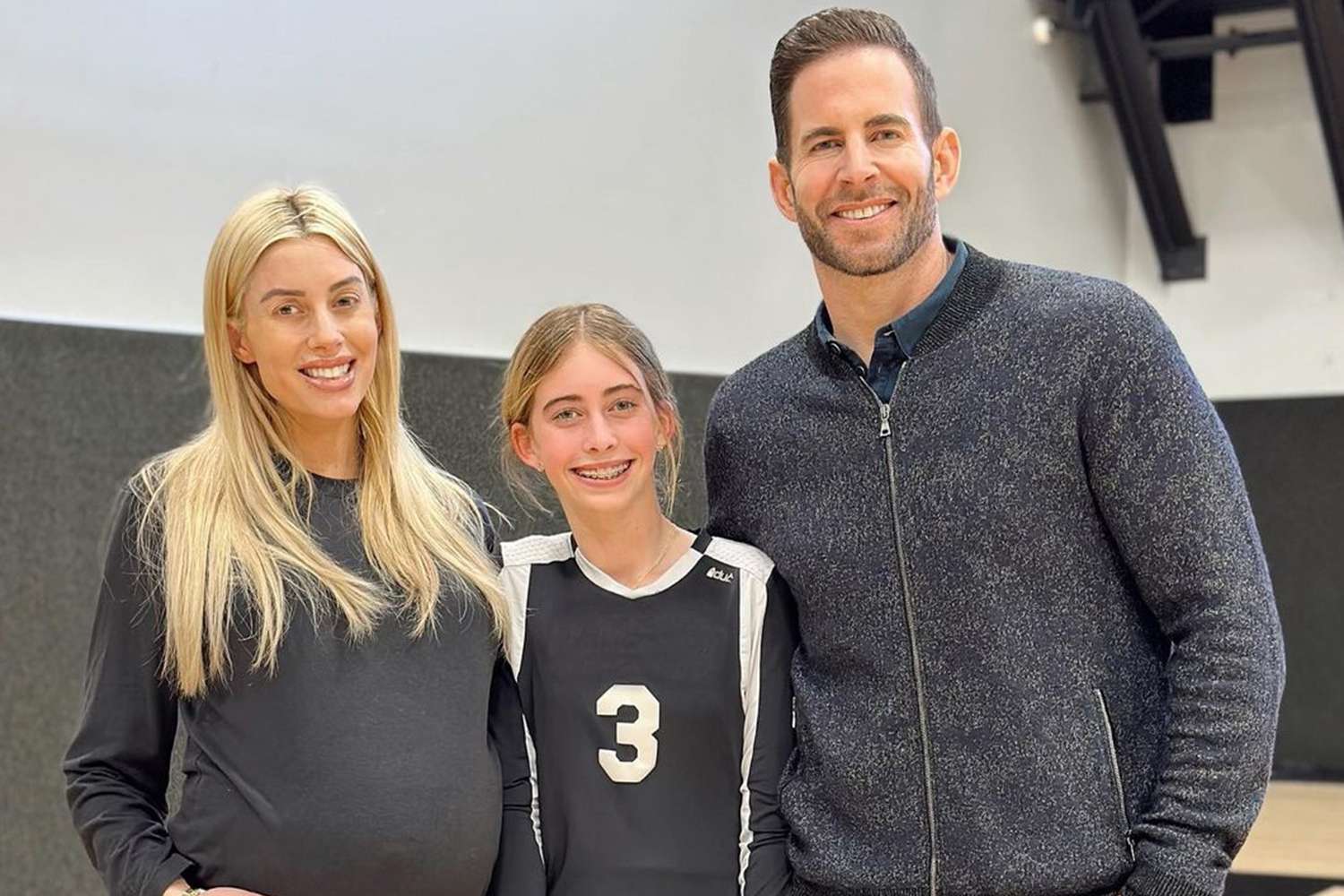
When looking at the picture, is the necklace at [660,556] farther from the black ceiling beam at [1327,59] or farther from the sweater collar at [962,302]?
the black ceiling beam at [1327,59]

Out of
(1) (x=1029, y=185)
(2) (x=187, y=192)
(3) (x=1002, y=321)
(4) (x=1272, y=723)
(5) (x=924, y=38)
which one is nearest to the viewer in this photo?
(4) (x=1272, y=723)

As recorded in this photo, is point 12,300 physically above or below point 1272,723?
above

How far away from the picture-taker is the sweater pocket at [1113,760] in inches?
65.7

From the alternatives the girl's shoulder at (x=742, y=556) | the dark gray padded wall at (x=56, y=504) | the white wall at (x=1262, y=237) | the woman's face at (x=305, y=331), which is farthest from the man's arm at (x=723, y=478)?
the white wall at (x=1262, y=237)

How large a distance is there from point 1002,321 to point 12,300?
80.9 inches

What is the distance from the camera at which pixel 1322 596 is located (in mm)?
7391

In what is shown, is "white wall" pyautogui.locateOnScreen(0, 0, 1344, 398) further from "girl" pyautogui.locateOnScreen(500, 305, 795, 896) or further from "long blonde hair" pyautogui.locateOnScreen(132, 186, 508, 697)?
"girl" pyautogui.locateOnScreen(500, 305, 795, 896)

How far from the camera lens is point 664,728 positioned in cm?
192

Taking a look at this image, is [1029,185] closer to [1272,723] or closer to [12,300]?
[12,300]

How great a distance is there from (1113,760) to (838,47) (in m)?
0.90

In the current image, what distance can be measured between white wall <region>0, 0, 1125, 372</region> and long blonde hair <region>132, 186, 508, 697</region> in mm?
1258

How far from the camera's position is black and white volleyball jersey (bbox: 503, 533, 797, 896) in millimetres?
1881

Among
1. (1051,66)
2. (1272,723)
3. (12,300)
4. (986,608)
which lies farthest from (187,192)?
(1051,66)

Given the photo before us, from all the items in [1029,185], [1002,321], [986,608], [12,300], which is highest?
[1029,185]
